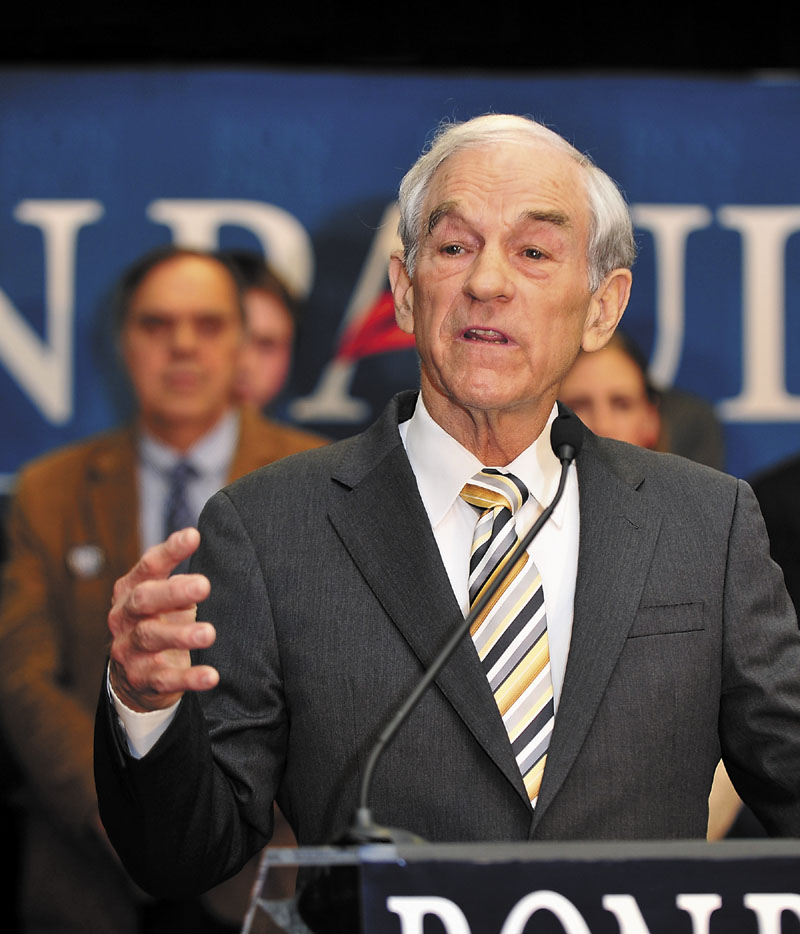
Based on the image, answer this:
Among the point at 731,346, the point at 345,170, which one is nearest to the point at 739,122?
the point at 731,346

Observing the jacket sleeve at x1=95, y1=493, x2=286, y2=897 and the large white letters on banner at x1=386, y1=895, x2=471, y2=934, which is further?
the jacket sleeve at x1=95, y1=493, x2=286, y2=897

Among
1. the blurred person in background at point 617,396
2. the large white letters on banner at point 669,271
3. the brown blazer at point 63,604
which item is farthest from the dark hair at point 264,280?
the large white letters on banner at point 669,271

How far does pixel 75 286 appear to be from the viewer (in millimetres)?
3277

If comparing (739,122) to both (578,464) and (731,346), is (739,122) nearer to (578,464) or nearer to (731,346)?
(731,346)

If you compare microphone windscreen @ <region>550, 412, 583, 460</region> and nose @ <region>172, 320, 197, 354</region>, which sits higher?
nose @ <region>172, 320, 197, 354</region>

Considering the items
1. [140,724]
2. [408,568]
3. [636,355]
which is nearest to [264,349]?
[636,355]

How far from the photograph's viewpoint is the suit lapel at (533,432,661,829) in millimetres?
1348

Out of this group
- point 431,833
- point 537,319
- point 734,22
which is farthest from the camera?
Answer: point 734,22

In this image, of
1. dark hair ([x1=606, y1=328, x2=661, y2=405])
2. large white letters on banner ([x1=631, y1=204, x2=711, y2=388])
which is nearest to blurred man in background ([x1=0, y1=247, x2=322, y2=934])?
dark hair ([x1=606, y1=328, x2=661, y2=405])

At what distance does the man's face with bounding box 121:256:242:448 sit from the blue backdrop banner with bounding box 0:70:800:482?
0.23 ft

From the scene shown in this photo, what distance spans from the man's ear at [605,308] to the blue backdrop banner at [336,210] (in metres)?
1.63

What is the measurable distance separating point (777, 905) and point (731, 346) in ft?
8.22

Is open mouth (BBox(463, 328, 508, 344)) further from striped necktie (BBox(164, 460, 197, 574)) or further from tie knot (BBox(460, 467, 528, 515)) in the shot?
striped necktie (BBox(164, 460, 197, 574))

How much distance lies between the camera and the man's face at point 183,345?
3.29 meters
